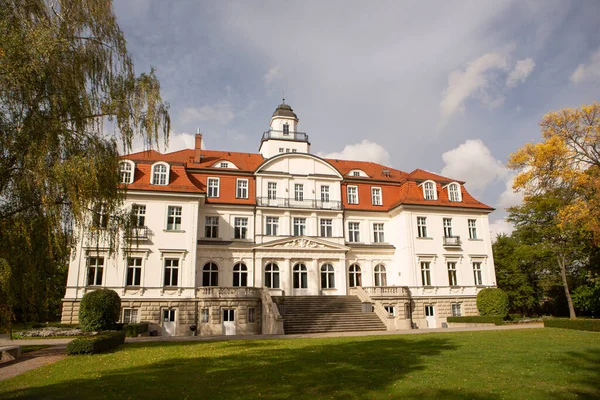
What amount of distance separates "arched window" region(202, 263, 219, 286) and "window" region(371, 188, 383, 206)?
13662mm

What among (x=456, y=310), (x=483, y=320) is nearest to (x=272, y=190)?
(x=456, y=310)

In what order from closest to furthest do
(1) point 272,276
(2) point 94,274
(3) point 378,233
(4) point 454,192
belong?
(2) point 94,274 < (1) point 272,276 < (3) point 378,233 < (4) point 454,192

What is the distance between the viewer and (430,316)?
30.8m

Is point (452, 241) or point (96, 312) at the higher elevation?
point (452, 241)

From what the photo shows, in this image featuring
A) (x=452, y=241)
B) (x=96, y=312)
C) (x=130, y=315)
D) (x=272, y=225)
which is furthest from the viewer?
(x=452, y=241)

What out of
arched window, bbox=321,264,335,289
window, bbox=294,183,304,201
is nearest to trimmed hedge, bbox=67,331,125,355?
arched window, bbox=321,264,335,289

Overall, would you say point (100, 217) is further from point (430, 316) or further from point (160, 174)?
point (430, 316)

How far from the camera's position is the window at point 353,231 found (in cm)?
3300

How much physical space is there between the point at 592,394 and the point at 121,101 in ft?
45.0

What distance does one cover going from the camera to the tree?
32.3 ft

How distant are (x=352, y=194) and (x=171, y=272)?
599 inches

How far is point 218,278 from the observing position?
1144 inches

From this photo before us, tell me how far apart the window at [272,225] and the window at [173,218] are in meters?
6.50

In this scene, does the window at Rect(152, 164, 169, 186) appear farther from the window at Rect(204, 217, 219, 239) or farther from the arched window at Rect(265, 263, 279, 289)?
the arched window at Rect(265, 263, 279, 289)
